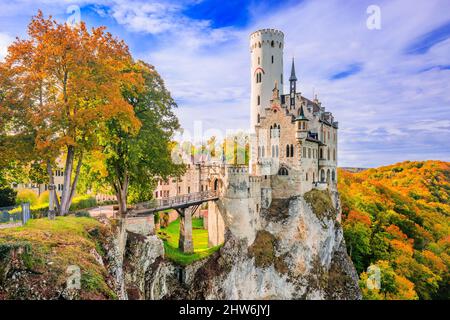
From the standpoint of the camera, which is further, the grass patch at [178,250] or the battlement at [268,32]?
the battlement at [268,32]

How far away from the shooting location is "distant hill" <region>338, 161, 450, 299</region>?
43.8 metres

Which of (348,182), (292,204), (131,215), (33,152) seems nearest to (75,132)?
(33,152)

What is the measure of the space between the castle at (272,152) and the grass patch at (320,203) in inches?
37.9

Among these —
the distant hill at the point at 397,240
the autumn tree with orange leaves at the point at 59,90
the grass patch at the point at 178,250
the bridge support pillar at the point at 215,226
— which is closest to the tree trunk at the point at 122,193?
the autumn tree with orange leaves at the point at 59,90

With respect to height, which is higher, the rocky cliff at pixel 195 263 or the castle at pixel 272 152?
the castle at pixel 272 152

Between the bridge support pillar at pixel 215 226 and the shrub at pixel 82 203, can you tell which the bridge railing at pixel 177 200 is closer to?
the bridge support pillar at pixel 215 226

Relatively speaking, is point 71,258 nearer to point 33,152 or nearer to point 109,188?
point 33,152

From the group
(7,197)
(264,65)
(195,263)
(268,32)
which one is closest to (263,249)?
(195,263)

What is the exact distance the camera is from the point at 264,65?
41844mm

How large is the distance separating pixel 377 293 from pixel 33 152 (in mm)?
42509

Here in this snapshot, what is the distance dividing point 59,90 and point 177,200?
44.2 ft

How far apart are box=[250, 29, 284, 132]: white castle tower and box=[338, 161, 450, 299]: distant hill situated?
2505 centimetres

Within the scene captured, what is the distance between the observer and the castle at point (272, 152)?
106 ft
